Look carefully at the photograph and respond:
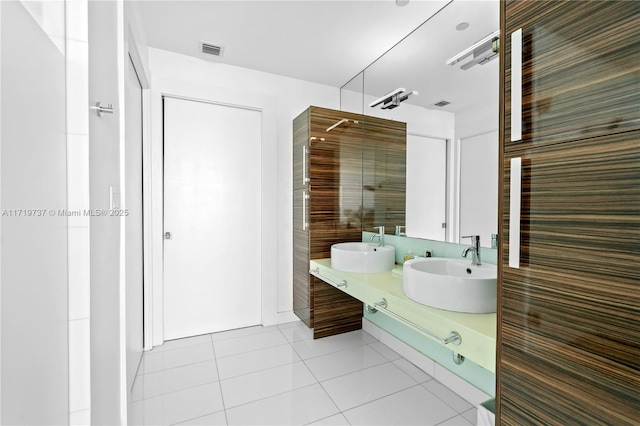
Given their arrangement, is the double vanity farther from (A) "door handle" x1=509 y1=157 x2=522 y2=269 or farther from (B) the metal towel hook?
(B) the metal towel hook

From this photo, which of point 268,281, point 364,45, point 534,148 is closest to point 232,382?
point 268,281

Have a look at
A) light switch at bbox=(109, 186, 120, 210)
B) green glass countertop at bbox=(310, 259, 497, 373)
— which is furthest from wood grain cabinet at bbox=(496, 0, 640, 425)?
light switch at bbox=(109, 186, 120, 210)

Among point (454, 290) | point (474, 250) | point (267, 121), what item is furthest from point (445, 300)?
point (267, 121)

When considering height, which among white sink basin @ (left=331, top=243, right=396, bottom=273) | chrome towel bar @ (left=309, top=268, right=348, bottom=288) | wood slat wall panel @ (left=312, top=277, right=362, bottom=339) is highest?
white sink basin @ (left=331, top=243, right=396, bottom=273)

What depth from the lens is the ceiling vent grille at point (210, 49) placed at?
7.70ft

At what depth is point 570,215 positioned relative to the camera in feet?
2.50

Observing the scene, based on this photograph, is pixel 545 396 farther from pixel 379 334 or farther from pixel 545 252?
pixel 379 334

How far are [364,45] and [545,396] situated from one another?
2400 millimetres

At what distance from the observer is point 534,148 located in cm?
83

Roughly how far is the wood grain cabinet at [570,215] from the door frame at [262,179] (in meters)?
2.17

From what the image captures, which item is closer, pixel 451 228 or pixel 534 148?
pixel 534 148

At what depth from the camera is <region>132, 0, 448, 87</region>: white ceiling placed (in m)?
1.89

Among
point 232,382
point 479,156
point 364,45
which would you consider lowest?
point 232,382

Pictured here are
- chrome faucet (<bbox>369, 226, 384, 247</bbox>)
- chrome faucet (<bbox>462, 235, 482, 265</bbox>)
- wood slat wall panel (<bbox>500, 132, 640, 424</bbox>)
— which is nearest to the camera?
wood slat wall panel (<bbox>500, 132, 640, 424</bbox>)
